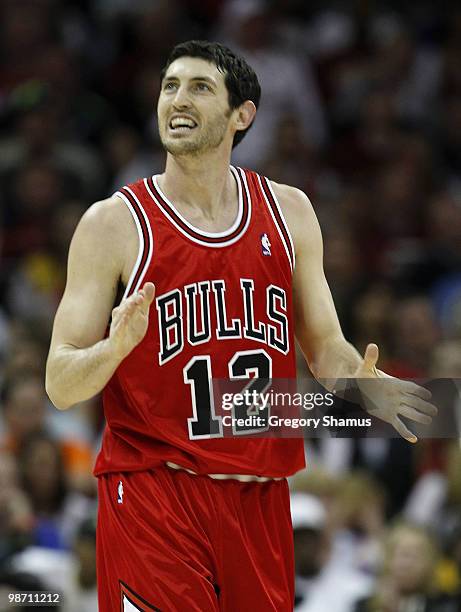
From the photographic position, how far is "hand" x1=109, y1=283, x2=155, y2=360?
4.33m

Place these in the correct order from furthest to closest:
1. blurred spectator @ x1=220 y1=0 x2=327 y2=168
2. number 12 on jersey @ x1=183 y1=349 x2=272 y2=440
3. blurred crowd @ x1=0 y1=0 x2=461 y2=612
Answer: blurred spectator @ x1=220 y1=0 x2=327 y2=168
blurred crowd @ x1=0 y1=0 x2=461 y2=612
number 12 on jersey @ x1=183 y1=349 x2=272 y2=440

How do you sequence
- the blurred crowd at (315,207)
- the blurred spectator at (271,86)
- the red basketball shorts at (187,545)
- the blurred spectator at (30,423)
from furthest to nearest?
the blurred spectator at (271,86)
the blurred spectator at (30,423)
the blurred crowd at (315,207)
the red basketball shorts at (187,545)

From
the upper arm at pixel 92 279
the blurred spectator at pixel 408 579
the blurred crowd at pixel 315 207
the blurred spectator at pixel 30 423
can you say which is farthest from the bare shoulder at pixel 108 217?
the blurred spectator at pixel 30 423

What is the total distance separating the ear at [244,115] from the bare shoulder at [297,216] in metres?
0.27

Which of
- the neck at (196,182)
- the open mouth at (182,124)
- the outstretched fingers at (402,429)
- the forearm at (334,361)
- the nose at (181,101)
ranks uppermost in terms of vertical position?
the nose at (181,101)

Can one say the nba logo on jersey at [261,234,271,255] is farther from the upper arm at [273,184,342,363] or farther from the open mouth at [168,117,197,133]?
the open mouth at [168,117,197,133]

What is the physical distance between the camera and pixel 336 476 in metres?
8.07

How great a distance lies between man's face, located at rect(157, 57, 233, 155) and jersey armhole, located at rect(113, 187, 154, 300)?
0.76ft

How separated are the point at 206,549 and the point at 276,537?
30 cm

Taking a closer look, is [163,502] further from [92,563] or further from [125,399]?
[92,563]

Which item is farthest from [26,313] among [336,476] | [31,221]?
[336,476]

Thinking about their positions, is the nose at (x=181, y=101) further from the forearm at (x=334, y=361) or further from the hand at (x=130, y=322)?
the forearm at (x=334, y=361)

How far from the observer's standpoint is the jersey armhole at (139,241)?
15.4ft

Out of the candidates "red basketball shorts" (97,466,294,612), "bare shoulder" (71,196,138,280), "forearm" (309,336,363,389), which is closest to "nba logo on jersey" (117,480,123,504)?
"red basketball shorts" (97,466,294,612)
